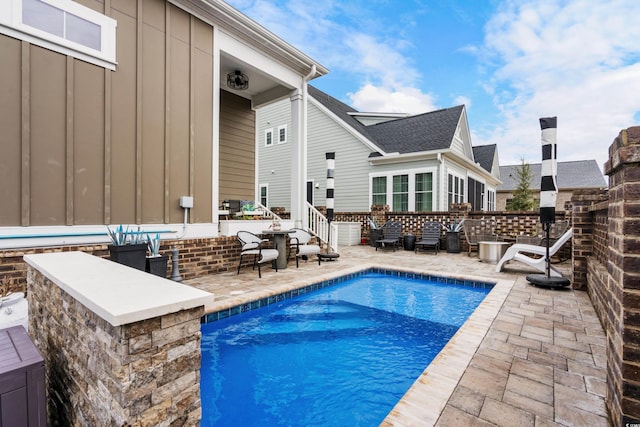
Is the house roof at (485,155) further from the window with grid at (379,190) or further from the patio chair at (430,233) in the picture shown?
the patio chair at (430,233)

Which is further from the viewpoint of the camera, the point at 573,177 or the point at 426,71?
the point at 573,177

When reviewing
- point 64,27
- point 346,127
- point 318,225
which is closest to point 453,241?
point 318,225

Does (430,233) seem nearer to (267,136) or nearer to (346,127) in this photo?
(346,127)

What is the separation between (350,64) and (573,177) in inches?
777

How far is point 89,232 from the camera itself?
3883 millimetres

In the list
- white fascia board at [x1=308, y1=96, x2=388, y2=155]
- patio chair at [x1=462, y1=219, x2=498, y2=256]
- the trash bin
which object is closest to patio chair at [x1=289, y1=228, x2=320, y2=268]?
the trash bin

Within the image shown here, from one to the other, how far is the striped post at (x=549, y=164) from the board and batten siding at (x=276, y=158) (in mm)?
10356

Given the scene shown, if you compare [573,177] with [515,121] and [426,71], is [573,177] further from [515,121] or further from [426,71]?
[426,71]

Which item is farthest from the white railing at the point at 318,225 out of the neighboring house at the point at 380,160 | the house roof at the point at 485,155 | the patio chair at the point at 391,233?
the house roof at the point at 485,155

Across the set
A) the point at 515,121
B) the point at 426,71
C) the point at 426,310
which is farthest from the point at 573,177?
the point at 426,310

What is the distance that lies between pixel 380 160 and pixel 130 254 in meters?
9.37

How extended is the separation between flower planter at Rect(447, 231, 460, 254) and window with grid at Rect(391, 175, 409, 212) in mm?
2422

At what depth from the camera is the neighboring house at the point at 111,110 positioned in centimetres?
340

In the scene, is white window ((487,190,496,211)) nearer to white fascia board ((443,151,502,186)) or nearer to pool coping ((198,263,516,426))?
white fascia board ((443,151,502,186))
